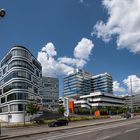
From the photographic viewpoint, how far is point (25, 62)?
100250mm

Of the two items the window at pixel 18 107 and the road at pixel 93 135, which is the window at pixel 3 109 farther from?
the road at pixel 93 135

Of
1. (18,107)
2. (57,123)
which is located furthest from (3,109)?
(57,123)

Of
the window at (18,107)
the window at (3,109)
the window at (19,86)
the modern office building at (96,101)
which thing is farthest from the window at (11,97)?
the modern office building at (96,101)

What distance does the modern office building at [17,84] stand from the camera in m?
94.3

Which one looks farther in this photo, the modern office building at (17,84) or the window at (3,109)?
the window at (3,109)

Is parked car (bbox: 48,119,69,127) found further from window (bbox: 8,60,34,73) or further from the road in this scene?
window (bbox: 8,60,34,73)

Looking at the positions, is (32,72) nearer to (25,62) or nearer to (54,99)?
(25,62)

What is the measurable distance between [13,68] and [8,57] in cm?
951

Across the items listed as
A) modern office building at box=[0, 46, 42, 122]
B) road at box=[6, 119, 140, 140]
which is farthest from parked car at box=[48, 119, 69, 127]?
modern office building at box=[0, 46, 42, 122]

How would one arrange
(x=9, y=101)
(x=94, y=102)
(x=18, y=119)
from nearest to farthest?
(x=18, y=119) < (x=9, y=101) < (x=94, y=102)

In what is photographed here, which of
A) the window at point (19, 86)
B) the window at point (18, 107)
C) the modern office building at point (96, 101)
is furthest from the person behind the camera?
the modern office building at point (96, 101)

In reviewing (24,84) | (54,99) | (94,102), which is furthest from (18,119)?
(54,99)

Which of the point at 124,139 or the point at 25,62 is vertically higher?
the point at 25,62

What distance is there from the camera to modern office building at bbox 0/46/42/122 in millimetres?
94312
